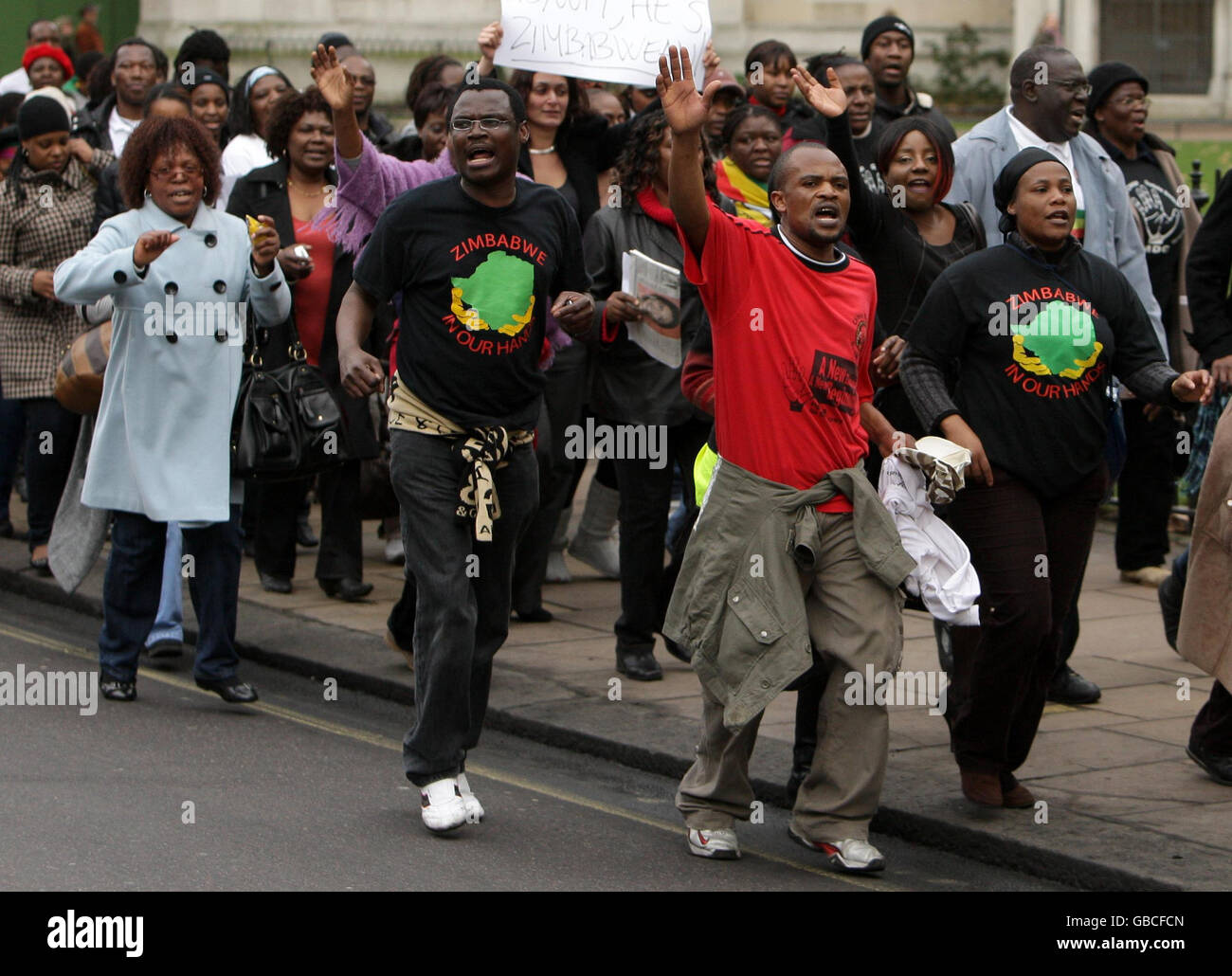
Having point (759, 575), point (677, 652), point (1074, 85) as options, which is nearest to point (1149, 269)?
point (1074, 85)

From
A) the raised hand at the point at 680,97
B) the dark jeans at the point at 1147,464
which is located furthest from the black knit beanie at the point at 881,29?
the raised hand at the point at 680,97

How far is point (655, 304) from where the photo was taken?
7.67 meters

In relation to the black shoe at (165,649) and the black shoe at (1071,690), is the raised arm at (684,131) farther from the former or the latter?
the black shoe at (165,649)

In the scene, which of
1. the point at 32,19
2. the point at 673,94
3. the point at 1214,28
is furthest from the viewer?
the point at 1214,28

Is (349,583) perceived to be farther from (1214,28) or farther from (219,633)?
(1214,28)

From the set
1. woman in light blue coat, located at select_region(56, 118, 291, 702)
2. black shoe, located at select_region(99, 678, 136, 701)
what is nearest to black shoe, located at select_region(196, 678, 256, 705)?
woman in light blue coat, located at select_region(56, 118, 291, 702)

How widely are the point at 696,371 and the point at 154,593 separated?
257cm

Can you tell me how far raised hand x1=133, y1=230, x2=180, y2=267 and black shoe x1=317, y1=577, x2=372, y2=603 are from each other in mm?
2549

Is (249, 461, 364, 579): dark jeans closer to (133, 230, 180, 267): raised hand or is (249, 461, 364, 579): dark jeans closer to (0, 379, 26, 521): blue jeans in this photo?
(0, 379, 26, 521): blue jeans

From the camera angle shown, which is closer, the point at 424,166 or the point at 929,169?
the point at 929,169

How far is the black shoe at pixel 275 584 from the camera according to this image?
9484 mm

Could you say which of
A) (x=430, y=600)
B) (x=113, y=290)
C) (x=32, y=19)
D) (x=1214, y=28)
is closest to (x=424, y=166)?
(x=113, y=290)
